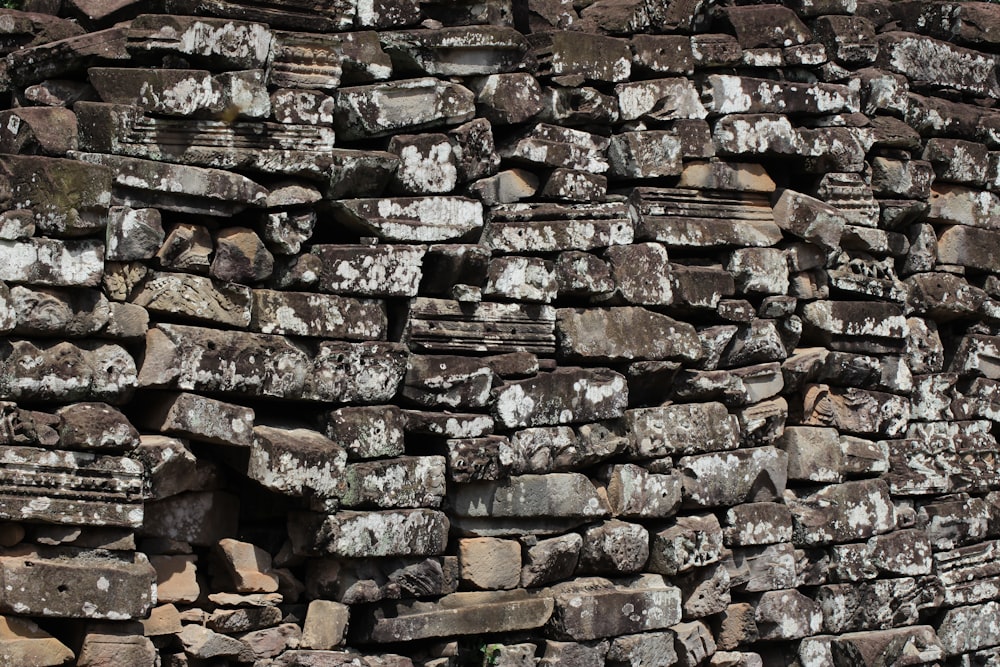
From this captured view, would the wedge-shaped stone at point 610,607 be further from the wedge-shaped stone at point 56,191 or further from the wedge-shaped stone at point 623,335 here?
the wedge-shaped stone at point 56,191

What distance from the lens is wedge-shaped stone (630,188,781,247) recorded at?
31.4 ft

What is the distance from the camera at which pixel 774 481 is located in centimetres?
999

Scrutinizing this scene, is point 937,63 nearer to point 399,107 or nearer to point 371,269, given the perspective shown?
point 399,107

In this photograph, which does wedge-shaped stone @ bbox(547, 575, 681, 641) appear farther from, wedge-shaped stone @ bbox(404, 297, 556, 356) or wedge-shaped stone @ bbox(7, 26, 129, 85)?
wedge-shaped stone @ bbox(7, 26, 129, 85)

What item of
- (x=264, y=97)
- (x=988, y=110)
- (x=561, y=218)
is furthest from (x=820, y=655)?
(x=264, y=97)

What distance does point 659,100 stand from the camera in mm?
9656

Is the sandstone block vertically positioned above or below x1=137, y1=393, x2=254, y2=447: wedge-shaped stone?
below

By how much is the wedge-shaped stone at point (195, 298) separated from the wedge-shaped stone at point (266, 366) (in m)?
0.08

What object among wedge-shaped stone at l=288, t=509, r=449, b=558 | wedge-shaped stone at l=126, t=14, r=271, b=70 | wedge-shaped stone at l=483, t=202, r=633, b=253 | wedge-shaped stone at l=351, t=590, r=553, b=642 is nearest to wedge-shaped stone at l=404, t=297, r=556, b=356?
wedge-shaped stone at l=483, t=202, r=633, b=253

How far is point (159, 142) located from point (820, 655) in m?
5.41

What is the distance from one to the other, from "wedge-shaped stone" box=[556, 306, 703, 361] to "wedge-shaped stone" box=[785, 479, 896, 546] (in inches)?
54.1

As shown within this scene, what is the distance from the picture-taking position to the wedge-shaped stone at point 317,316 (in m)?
8.16

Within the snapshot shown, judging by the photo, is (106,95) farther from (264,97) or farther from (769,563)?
(769,563)

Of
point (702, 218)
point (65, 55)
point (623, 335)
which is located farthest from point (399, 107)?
point (702, 218)
